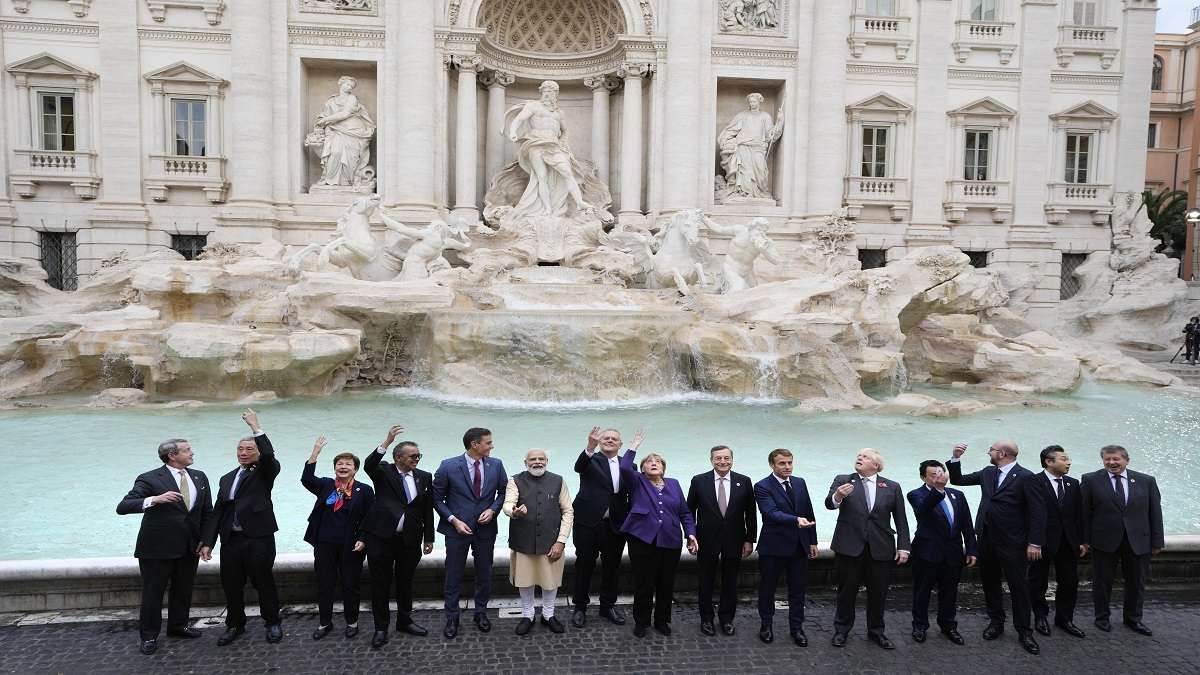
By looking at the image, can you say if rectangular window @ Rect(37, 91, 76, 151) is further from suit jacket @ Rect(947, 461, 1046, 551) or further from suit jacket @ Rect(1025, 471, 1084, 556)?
suit jacket @ Rect(1025, 471, 1084, 556)

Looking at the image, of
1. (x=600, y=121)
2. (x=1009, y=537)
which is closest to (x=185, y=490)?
(x=1009, y=537)

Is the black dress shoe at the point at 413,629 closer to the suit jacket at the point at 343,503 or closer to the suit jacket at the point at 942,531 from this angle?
the suit jacket at the point at 343,503

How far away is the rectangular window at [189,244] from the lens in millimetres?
17094

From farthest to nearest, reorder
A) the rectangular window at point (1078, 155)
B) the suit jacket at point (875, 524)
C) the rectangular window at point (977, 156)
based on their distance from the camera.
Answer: the rectangular window at point (1078, 155) → the rectangular window at point (977, 156) → the suit jacket at point (875, 524)

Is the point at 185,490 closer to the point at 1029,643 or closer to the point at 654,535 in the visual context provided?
the point at 654,535

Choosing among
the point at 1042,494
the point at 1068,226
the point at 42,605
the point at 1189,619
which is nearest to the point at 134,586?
the point at 42,605

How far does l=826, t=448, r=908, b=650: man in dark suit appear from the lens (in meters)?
3.85

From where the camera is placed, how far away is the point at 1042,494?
3.91m

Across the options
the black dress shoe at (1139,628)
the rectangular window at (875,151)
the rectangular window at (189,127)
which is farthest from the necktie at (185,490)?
Answer: the rectangular window at (875,151)

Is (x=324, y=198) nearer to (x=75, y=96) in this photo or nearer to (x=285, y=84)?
(x=285, y=84)

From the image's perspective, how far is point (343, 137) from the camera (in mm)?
17078

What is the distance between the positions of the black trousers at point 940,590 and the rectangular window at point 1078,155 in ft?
62.3

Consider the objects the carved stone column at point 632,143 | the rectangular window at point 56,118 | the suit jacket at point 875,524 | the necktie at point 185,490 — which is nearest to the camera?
the necktie at point 185,490

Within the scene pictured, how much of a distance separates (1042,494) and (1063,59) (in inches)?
752
